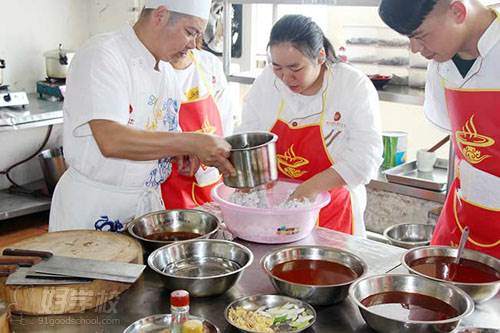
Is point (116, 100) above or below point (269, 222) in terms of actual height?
above

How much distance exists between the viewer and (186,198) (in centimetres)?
270

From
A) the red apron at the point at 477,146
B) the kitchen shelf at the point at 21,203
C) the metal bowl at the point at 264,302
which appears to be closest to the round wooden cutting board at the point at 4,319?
the metal bowl at the point at 264,302

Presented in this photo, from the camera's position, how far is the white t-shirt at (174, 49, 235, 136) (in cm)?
278

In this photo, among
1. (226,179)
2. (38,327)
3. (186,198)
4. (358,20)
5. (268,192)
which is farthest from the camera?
(358,20)

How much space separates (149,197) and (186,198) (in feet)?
1.32

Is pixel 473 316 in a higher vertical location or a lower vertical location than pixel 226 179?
lower

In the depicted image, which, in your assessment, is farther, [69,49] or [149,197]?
[69,49]

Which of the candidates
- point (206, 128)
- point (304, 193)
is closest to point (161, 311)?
point (304, 193)

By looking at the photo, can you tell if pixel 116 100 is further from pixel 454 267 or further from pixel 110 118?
pixel 454 267

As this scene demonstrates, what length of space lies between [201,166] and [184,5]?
869mm

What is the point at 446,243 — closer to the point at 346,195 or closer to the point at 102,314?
the point at 346,195

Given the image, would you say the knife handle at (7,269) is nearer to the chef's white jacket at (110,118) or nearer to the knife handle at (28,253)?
the knife handle at (28,253)

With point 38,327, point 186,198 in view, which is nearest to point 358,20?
point 186,198

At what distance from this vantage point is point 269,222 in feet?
6.48
